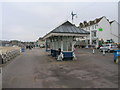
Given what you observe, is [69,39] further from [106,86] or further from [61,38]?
[106,86]

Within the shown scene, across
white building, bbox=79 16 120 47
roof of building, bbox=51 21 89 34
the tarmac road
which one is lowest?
the tarmac road

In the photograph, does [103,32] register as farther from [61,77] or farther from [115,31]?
[61,77]

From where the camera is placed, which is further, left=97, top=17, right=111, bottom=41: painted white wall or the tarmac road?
left=97, top=17, right=111, bottom=41: painted white wall

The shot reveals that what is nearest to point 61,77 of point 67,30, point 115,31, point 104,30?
point 67,30

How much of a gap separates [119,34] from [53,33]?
127 ft

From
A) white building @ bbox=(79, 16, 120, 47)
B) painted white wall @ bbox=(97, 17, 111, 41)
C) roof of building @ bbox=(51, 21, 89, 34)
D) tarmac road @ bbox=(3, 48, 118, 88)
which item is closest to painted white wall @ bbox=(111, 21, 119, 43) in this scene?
white building @ bbox=(79, 16, 120, 47)

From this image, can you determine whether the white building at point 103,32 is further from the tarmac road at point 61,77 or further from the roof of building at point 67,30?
the tarmac road at point 61,77

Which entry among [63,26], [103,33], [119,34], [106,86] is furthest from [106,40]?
[106,86]

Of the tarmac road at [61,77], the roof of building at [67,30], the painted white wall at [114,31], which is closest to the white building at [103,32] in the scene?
the painted white wall at [114,31]

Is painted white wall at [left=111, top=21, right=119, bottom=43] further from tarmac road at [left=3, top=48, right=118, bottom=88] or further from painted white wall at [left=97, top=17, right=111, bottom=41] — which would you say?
tarmac road at [left=3, top=48, right=118, bottom=88]

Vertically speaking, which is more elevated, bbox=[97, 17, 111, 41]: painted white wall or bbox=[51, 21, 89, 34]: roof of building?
bbox=[97, 17, 111, 41]: painted white wall

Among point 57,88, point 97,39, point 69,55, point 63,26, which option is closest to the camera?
point 57,88

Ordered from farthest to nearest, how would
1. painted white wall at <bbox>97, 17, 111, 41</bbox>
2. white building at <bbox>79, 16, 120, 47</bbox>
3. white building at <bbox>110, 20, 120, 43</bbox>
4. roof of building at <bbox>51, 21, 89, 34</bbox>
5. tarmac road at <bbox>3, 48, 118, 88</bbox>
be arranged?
white building at <bbox>110, 20, 120, 43</bbox>, painted white wall at <bbox>97, 17, 111, 41</bbox>, white building at <bbox>79, 16, 120, 47</bbox>, roof of building at <bbox>51, 21, 89, 34</bbox>, tarmac road at <bbox>3, 48, 118, 88</bbox>

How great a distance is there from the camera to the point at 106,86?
5.18 meters
